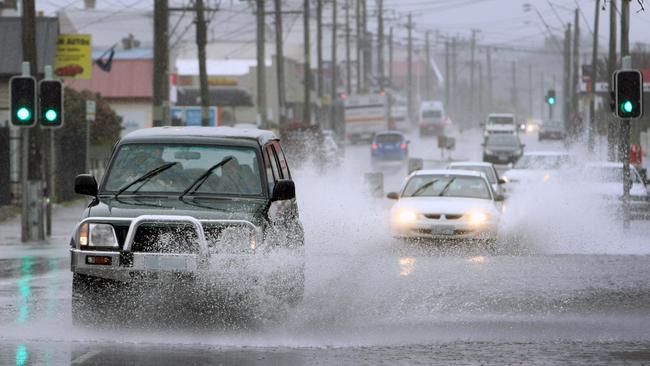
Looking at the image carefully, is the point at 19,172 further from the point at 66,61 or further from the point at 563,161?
the point at 563,161

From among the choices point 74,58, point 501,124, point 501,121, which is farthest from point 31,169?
point 501,121

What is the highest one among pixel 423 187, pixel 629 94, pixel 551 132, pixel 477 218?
pixel 629 94

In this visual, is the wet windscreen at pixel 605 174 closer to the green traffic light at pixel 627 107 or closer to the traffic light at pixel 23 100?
the green traffic light at pixel 627 107

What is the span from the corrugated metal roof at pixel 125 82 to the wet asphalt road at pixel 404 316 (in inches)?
1678

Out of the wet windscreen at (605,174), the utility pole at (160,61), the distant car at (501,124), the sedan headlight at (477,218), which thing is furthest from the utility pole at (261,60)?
the sedan headlight at (477,218)

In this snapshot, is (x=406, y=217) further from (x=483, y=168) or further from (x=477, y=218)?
(x=483, y=168)

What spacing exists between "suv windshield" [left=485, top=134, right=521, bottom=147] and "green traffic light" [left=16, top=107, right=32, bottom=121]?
39.9 meters

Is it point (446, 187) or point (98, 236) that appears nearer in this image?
point (98, 236)

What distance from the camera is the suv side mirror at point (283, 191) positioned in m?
13.8

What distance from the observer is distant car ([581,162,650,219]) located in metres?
30.0

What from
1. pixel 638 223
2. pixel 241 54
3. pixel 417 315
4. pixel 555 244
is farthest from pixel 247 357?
pixel 241 54

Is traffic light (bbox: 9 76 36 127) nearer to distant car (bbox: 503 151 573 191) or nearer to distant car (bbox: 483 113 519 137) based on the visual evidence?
distant car (bbox: 503 151 573 191)

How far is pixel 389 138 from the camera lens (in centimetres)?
6812

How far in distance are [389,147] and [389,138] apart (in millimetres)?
671
